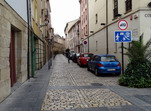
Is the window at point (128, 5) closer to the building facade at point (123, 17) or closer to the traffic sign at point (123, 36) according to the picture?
the building facade at point (123, 17)

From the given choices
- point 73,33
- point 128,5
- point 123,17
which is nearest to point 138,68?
point 123,17

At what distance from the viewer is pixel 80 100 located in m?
5.64

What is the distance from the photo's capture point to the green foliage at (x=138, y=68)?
25.3 feet

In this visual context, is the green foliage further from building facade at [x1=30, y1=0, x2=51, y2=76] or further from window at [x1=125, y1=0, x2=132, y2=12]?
building facade at [x1=30, y1=0, x2=51, y2=76]

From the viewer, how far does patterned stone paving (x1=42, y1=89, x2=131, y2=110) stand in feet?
16.5

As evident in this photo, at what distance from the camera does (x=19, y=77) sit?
27.7 feet

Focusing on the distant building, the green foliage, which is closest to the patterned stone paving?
the green foliage

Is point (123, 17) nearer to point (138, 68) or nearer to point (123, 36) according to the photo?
point (123, 36)

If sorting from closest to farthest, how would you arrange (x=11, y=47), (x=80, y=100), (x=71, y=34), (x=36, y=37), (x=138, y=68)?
(x=80, y=100) < (x=11, y=47) < (x=138, y=68) < (x=36, y=37) < (x=71, y=34)

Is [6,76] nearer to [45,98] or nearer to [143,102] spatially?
[45,98]

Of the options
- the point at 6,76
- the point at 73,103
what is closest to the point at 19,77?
the point at 6,76

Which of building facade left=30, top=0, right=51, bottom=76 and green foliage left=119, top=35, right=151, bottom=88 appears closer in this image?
green foliage left=119, top=35, right=151, bottom=88

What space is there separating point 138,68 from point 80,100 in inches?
146

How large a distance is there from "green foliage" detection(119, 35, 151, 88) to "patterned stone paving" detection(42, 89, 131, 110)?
1.89 m
